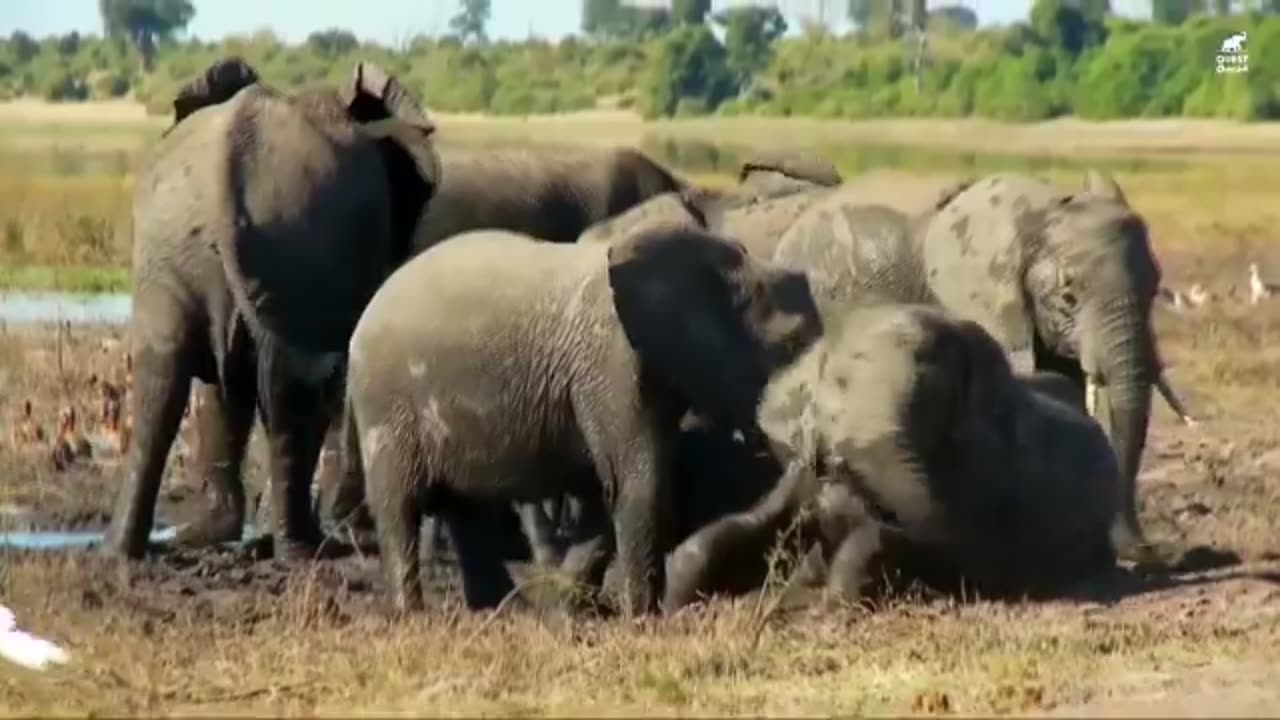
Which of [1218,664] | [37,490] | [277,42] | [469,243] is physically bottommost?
[277,42]

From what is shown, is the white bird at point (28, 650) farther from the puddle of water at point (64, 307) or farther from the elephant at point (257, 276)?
the puddle of water at point (64, 307)

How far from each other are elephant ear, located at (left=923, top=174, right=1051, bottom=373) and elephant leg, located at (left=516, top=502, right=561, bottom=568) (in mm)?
2263

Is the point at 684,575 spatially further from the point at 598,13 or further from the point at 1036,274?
the point at 598,13

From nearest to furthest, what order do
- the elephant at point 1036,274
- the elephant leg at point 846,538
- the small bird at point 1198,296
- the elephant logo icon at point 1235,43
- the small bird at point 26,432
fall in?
the elephant leg at point 846,538, the elephant at point 1036,274, the small bird at point 26,432, the small bird at point 1198,296, the elephant logo icon at point 1235,43

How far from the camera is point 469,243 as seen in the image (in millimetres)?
12602

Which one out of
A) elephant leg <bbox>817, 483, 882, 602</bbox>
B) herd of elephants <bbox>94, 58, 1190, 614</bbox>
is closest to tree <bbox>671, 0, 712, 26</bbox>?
herd of elephants <bbox>94, 58, 1190, 614</bbox>

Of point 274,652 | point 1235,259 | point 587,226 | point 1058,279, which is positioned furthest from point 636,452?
point 1235,259

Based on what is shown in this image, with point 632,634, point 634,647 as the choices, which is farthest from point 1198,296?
point 634,647

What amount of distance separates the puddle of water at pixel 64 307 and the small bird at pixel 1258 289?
28.2 feet

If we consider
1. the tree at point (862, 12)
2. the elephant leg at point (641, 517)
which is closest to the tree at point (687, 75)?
the tree at point (862, 12)

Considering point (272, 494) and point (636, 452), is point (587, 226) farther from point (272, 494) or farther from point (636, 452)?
point (636, 452)

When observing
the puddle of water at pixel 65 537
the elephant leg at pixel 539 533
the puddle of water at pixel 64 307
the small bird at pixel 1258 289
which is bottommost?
the small bird at pixel 1258 289

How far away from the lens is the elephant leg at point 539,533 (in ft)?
43.3

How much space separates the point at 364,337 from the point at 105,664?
2.44m
